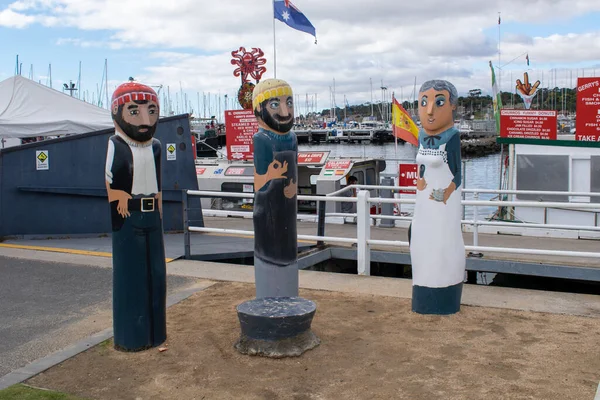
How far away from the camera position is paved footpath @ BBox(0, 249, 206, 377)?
20.7ft

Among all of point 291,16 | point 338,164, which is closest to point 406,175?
point 338,164

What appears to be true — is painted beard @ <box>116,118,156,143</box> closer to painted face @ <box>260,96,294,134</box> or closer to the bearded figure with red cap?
the bearded figure with red cap

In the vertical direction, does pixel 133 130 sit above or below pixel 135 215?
above

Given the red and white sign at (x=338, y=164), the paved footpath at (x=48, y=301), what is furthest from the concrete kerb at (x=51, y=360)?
the red and white sign at (x=338, y=164)

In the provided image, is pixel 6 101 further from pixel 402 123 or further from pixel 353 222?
pixel 402 123

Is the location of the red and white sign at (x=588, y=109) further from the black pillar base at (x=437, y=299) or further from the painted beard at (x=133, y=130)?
the painted beard at (x=133, y=130)

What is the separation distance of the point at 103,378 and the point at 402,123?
44.5 ft

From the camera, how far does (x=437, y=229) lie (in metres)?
6.74

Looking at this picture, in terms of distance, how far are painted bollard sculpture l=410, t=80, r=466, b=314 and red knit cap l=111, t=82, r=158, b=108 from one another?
2941mm

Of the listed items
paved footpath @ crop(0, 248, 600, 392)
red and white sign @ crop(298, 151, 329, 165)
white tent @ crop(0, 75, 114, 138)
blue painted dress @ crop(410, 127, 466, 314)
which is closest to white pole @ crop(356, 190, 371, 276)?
paved footpath @ crop(0, 248, 600, 392)

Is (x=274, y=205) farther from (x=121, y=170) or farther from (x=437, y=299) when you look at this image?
(x=437, y=299)

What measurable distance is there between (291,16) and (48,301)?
32.9 ft

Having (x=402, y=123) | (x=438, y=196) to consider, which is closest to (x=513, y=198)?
(x=402, y=123)

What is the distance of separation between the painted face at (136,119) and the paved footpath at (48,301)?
225 cm
